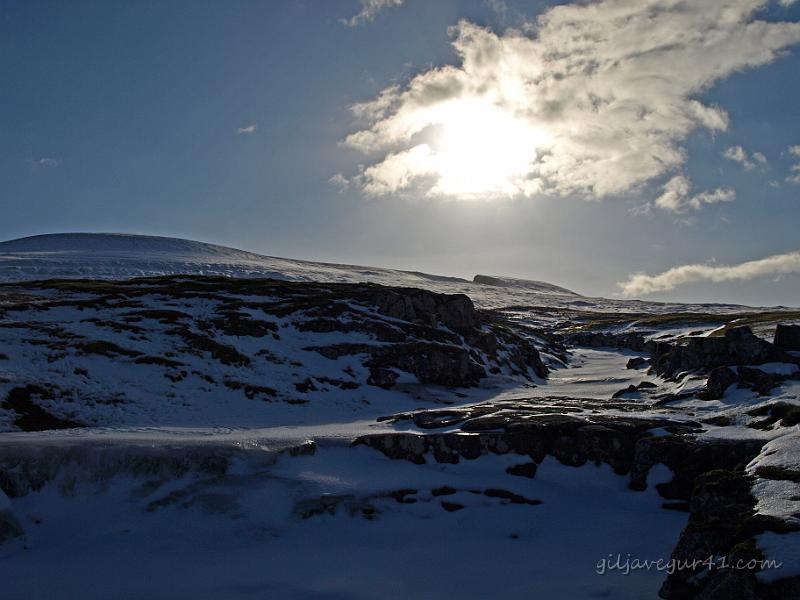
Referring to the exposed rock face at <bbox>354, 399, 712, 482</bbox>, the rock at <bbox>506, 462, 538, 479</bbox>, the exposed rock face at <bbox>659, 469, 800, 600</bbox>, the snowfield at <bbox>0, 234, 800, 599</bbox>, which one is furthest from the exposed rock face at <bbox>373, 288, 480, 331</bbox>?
the exposed rock face at <bbox>659, 469, 800, 600</bbox>

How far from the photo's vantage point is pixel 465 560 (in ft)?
55.3

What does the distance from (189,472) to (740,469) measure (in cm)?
1842

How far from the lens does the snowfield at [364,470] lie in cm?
1535

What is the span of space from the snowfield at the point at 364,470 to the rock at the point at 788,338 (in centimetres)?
12

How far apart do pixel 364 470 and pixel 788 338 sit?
82.3ft

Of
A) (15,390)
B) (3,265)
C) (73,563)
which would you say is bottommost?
(73,563)

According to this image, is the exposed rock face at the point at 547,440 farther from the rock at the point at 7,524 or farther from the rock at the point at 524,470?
the rock at the point at 7,524

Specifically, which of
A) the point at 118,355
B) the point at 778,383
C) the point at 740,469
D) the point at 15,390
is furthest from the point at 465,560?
the point at 118,355

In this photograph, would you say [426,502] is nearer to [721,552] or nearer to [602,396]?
[721,552]

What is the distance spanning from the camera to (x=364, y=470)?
885 inches

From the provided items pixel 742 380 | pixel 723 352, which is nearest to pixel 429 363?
pixel 723 352

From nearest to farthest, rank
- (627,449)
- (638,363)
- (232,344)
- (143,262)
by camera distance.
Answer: (627,449)
(232,344)
(638,363)
(143,262)

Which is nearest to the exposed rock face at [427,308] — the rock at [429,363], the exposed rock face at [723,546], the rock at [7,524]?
the rock at [429,363]

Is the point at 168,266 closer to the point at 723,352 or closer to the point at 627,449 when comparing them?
the point at 723,352
